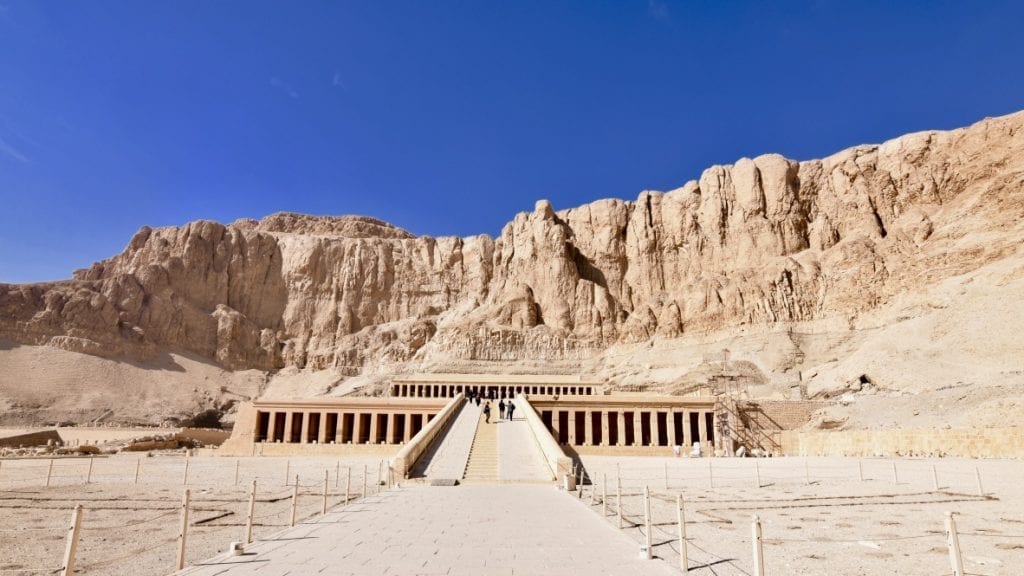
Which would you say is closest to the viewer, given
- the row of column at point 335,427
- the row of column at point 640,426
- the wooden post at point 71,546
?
the wooden post at point 71,546

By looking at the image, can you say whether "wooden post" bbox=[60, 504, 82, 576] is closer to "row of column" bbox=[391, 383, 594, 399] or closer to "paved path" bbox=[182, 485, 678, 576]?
"paved path" bbox=[182, 485, 678, 576]

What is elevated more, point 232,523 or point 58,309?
point 58,309

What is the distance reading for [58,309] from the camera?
251 feet

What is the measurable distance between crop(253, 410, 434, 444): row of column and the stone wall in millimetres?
23791

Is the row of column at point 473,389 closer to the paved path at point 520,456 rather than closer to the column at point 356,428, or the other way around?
the column at point 356,428

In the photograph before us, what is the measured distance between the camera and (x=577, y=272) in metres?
92.6

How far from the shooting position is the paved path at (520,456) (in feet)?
64.7

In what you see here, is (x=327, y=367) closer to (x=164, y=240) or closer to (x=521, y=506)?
(x=164, y=240)

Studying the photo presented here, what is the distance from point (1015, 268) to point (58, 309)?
102723 millimetres

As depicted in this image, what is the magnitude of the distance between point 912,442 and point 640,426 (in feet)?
51.0

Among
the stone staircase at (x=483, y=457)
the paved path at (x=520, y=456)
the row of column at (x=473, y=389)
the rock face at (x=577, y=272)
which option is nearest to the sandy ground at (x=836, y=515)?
the paved path at (x=520, y=456)

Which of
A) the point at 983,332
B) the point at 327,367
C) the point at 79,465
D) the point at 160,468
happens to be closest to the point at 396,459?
the point at 160,468

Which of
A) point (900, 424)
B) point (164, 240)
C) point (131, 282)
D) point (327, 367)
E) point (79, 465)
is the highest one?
point (164, 240)

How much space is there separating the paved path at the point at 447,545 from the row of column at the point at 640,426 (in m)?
26.5
